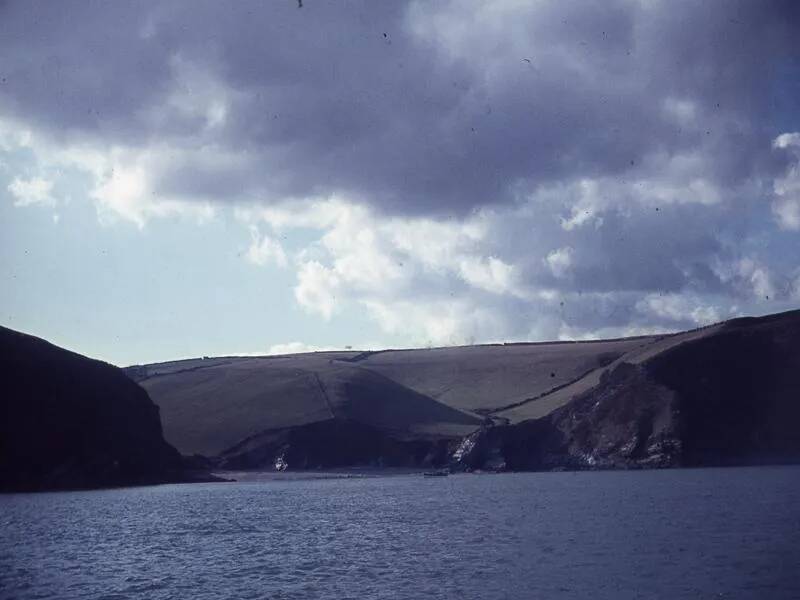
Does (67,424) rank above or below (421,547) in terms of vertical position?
A: above

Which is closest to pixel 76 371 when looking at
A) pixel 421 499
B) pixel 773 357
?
pixel 421 499

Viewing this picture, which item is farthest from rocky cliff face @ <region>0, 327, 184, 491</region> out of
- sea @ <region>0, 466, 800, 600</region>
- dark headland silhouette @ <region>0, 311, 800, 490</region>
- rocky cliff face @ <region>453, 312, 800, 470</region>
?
rocky cliff face @ <region>453, 312, 800, 470</region>

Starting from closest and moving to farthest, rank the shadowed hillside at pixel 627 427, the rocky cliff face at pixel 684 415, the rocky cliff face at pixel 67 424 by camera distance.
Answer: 1. the rocky cliff face at pixel 67 424
2. the rocky cliff face at pixel 684 415
3. the shadowed hillside at pixel 627 427

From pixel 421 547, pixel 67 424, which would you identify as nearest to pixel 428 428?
pixel 67 424

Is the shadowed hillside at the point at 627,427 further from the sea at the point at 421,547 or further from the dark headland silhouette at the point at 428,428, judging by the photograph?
the sea at the point at 421,547

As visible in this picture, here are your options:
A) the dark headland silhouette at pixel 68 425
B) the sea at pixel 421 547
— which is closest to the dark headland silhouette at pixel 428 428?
the dark headland silhouette at pixel 68 425

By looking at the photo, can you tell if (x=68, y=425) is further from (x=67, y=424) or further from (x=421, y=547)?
(x=421, y=547)

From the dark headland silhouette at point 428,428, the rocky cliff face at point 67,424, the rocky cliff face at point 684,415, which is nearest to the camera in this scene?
the rocky cliff face at point 67,424

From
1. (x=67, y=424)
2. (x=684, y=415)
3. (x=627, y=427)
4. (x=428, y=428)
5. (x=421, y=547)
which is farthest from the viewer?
(x=428, y=428)
